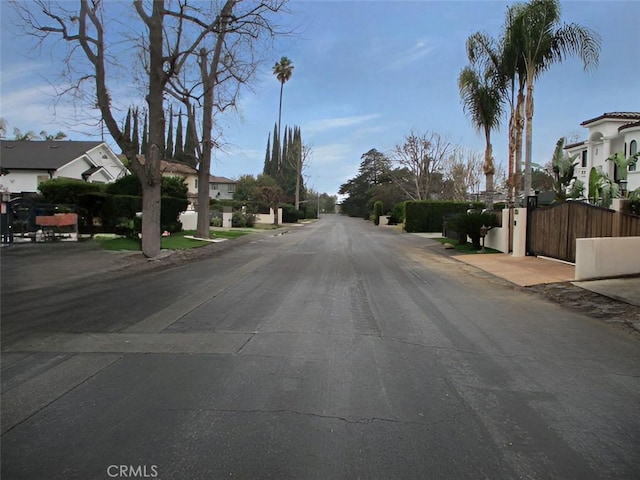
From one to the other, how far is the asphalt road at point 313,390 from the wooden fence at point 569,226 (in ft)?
→ 17.2

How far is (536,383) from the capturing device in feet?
16.3

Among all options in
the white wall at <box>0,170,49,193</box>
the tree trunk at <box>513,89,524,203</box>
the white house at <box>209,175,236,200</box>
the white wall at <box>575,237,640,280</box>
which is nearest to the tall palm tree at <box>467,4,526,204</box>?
the tree trunk at <box>513,89,524,203</box>

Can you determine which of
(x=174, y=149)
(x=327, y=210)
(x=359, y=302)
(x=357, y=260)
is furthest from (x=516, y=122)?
(x=327, y=210)

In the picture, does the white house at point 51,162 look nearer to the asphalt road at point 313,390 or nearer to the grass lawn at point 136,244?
the grass lawn at point 136,244

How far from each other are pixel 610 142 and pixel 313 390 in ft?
117

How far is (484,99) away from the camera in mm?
24719

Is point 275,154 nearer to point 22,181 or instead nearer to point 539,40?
point 22,181

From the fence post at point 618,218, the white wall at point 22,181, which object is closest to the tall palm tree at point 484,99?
the fence post at point 618,218

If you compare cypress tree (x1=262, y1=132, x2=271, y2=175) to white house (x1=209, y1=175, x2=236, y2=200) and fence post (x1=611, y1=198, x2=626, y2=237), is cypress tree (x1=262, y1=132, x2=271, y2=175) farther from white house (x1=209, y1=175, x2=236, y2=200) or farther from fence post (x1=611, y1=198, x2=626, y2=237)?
fence post (x1=611, y1=198, x2=626, y2=237)

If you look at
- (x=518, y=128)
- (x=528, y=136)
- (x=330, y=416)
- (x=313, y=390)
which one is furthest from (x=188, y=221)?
(x=330, y=416)

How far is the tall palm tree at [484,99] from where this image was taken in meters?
24.2

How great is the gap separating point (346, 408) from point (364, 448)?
0.70 meters

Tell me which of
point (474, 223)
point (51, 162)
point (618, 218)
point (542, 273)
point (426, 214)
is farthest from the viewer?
point (426, 214)

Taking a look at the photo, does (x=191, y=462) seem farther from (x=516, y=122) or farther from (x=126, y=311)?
(x=516, y=122)
